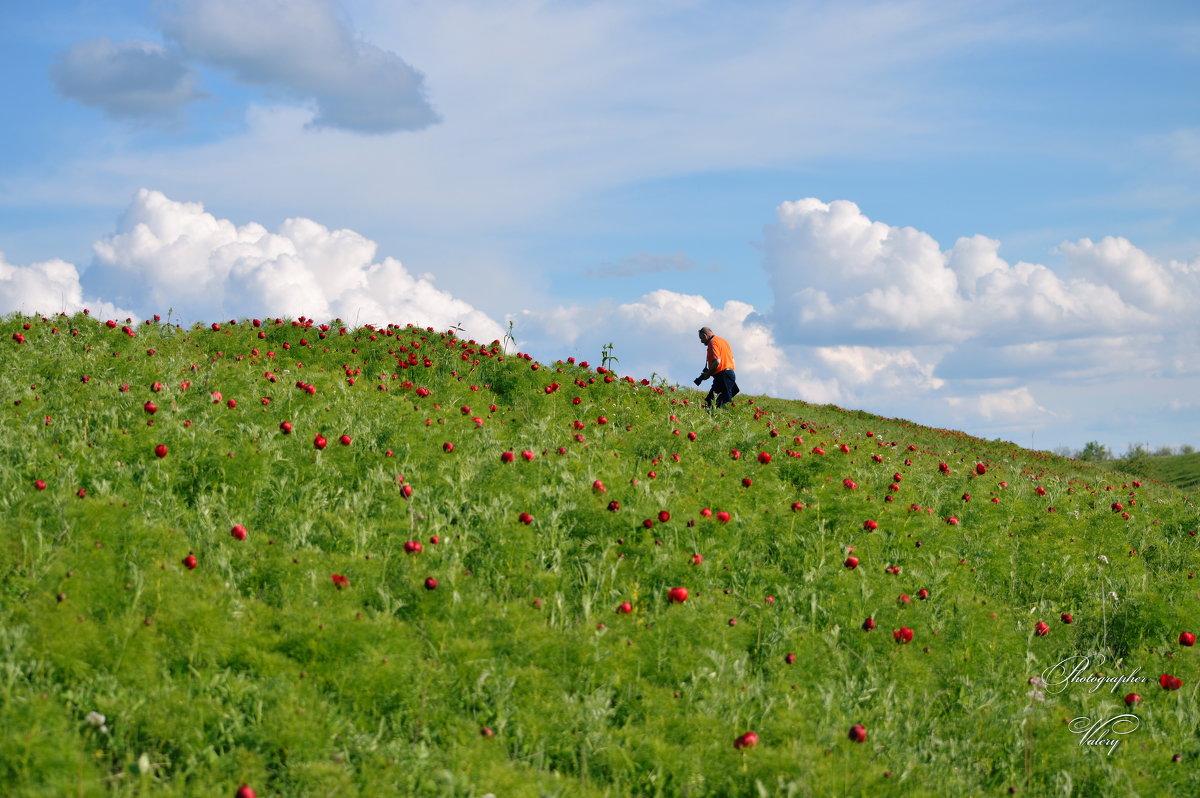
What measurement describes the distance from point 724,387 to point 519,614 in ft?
37.0

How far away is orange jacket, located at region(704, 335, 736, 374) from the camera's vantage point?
16656 millimetres

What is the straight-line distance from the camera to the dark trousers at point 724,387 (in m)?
16.7

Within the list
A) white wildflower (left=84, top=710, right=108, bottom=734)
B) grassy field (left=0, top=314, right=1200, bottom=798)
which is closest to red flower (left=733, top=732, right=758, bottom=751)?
grassy field (left=0, top=314, right=1200, bottom=798)

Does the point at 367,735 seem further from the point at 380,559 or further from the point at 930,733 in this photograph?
the point at 930,733

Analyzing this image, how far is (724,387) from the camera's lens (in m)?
16.7

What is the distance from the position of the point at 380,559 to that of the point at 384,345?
9326mm

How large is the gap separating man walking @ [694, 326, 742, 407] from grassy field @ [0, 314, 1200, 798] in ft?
17.5

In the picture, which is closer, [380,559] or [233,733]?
[233,733]

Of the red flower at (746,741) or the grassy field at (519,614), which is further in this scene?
the red flower at (746,741)

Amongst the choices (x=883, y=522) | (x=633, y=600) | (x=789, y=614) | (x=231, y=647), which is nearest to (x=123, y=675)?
(x=231, y=647)

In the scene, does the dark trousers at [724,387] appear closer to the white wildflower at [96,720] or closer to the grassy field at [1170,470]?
the white wildflower at [96,720]

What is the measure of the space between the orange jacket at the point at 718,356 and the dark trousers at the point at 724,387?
0.35ft

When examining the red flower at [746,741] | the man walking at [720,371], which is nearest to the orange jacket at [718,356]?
the man walking at [720,371]

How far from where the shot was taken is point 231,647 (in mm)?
5238
